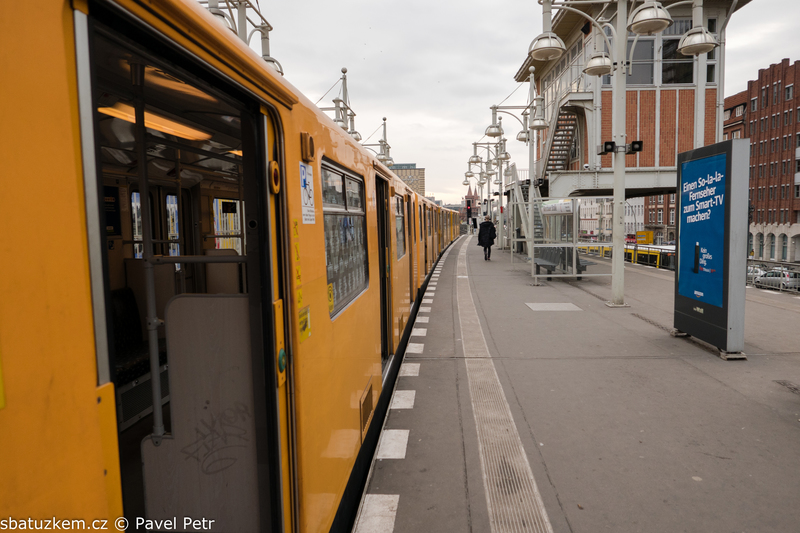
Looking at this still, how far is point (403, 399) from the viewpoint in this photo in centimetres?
525

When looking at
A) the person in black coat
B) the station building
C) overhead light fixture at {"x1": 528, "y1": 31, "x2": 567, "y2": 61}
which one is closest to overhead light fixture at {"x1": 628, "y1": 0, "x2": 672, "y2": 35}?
overhead light fixture at {"x1": 528, "y1": 31, "x2": 567, "y2": 61}

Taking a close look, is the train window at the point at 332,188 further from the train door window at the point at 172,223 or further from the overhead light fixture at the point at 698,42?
the overhead light fixture at the point at 698,42

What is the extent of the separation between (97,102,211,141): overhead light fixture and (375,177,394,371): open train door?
2145 millimetres

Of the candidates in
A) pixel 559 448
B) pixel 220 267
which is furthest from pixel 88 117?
pixel 559 448

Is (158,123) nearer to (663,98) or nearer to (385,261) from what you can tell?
(385,261)

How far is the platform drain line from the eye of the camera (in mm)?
3141

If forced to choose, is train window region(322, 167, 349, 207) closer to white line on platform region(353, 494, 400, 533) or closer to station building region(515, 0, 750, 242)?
white line on platform region(353, 494, 400, 533)

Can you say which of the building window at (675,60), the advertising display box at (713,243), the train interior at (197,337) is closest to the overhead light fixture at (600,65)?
the advertising display box at (713,243)

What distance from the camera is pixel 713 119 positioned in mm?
21922

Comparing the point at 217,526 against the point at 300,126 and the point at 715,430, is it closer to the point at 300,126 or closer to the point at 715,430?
the point at 300,126

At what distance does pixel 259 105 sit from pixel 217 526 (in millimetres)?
1840

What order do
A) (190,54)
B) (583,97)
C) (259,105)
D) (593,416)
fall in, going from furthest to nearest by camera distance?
(583,97) < (593,416) < (259,105) < (190,54)

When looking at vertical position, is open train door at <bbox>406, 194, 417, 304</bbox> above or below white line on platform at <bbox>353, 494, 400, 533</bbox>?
above

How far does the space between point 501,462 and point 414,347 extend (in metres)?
3.50
